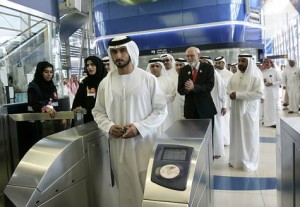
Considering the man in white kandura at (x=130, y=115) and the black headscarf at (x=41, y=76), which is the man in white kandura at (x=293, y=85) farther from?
the man in white kandura at (x=130, y=115)

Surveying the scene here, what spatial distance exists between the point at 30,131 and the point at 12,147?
25 cm

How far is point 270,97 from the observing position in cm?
827

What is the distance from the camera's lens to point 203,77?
147 inches

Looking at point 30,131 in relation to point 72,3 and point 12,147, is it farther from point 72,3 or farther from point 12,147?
point 72,3

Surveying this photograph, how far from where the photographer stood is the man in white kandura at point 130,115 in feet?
7.91

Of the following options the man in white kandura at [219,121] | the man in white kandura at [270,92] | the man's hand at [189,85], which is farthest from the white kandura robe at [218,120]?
the man in white kandura at [270,92]

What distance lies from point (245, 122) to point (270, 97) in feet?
14.7

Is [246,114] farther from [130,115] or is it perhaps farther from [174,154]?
[174,154]

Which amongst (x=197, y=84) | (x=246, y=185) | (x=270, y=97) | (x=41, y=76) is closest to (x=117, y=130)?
(x=197, y=84)

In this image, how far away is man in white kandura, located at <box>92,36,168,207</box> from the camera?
241 centimetres

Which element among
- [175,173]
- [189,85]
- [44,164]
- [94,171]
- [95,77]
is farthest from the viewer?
[189,85]

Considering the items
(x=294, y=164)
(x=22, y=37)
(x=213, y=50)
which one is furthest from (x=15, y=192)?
(x=213, y=50)

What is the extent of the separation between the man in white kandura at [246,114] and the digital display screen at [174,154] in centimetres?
265

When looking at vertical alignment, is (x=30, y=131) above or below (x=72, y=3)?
below
